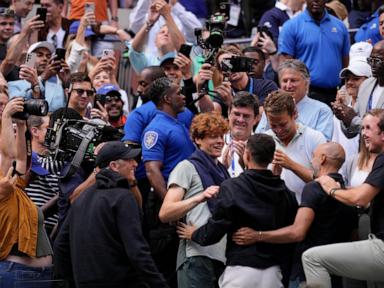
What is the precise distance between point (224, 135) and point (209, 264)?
3.95 feet

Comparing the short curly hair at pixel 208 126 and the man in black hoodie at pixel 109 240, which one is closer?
the man in black hoodie at pixel 109 240

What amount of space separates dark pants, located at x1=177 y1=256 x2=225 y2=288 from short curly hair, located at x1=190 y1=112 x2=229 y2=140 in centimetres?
105

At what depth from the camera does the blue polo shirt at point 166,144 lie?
10492 millimetres

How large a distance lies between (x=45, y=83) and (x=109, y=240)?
4.36 metres

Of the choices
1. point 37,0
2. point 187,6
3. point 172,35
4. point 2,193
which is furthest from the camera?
point 37,0

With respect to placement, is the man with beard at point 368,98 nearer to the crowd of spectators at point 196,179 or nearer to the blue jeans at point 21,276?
the crowd of spectators at point 196,179

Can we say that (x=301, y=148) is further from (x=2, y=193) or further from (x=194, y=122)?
(x=2, y=193)

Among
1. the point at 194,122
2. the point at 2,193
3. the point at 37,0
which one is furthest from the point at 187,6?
the point at 2,193

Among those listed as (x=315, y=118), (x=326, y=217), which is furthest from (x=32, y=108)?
(x=315, y=118)

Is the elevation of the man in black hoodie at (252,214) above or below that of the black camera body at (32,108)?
below

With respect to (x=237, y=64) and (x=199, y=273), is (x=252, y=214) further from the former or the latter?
(x=237, y=64)

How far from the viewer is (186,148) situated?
10.6m

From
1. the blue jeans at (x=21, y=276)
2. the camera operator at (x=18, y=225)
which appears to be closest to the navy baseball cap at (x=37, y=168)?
the camera operator at (x=18, y=225)

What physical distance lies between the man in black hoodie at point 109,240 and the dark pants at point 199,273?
3.49 ft
